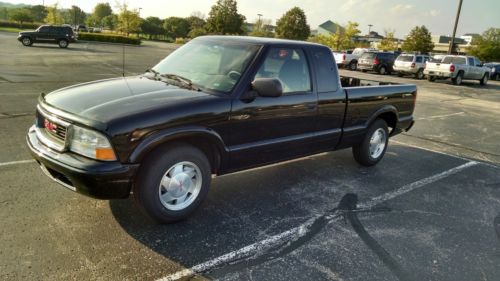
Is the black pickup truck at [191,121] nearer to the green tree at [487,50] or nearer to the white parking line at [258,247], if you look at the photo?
the white parking line at [258,247]

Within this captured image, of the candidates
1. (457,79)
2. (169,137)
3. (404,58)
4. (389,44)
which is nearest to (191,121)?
(169,137)

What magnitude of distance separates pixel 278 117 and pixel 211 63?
97cm

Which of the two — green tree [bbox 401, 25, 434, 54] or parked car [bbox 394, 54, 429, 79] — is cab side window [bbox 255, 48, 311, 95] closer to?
parked car [bbox 394, 54, 429, 79]

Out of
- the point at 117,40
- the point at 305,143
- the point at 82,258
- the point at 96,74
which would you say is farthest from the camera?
the point at 117,40

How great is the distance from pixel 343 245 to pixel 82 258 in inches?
90.6

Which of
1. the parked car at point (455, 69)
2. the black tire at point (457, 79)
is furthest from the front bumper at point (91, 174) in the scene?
the black tire at point (457, 79)

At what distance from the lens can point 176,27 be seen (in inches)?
3492

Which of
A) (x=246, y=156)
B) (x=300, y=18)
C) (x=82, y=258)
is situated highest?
(x=300, y=18)

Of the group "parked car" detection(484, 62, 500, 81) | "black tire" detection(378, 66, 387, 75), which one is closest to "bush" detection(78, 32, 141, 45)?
"black tire" detection(378, 66, 387, 75)

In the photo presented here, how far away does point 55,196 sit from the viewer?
4.23 meters

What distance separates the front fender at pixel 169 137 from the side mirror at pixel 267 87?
2.06 feet

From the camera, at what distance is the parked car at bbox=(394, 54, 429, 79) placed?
2706 cm

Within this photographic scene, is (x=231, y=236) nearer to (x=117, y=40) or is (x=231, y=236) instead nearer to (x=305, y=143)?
(x=305, y=143)

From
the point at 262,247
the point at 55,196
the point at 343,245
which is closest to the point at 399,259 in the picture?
the point at 343,245
